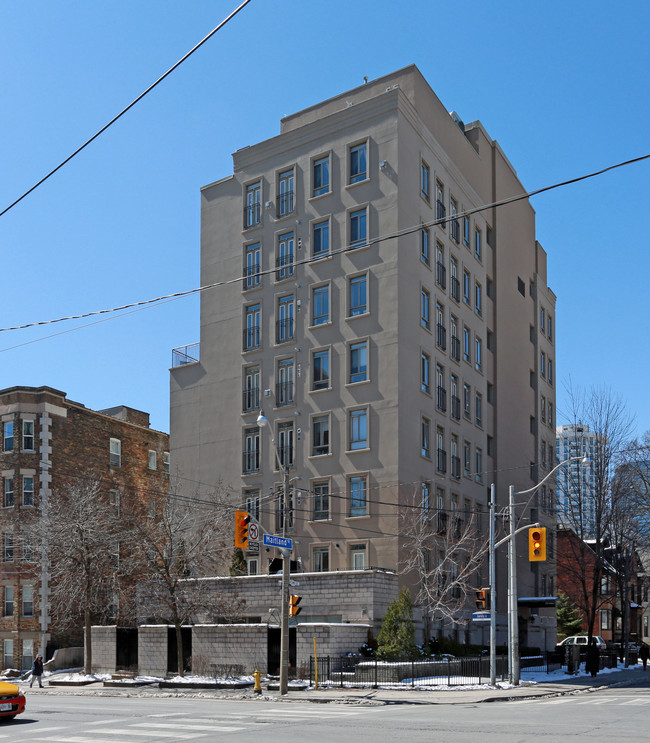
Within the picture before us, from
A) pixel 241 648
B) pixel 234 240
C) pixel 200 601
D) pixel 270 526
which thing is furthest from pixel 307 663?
pixel 234 240

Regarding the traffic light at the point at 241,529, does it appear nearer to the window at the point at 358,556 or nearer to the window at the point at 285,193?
the window at the point at 358,556

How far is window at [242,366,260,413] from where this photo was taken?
171 feet

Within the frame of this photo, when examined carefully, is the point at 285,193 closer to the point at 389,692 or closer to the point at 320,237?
the point at 320,237

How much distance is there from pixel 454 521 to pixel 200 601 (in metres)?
15.8

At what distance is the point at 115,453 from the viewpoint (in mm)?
59781

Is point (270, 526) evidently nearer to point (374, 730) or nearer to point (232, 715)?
point (232, 715)

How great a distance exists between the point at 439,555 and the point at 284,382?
12520mm

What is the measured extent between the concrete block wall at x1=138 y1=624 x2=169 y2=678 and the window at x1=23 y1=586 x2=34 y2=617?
9793 mm

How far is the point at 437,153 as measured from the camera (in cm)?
5328

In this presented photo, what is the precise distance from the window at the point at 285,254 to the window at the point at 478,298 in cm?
1326

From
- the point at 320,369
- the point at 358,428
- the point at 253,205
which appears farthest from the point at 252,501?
the point at 253,205

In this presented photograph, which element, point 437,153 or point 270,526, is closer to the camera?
point 270,526

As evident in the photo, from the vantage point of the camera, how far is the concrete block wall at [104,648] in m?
45.6

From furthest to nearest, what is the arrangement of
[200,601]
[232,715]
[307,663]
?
1. [200,601]
2. [307,663]
3. [232,715]
